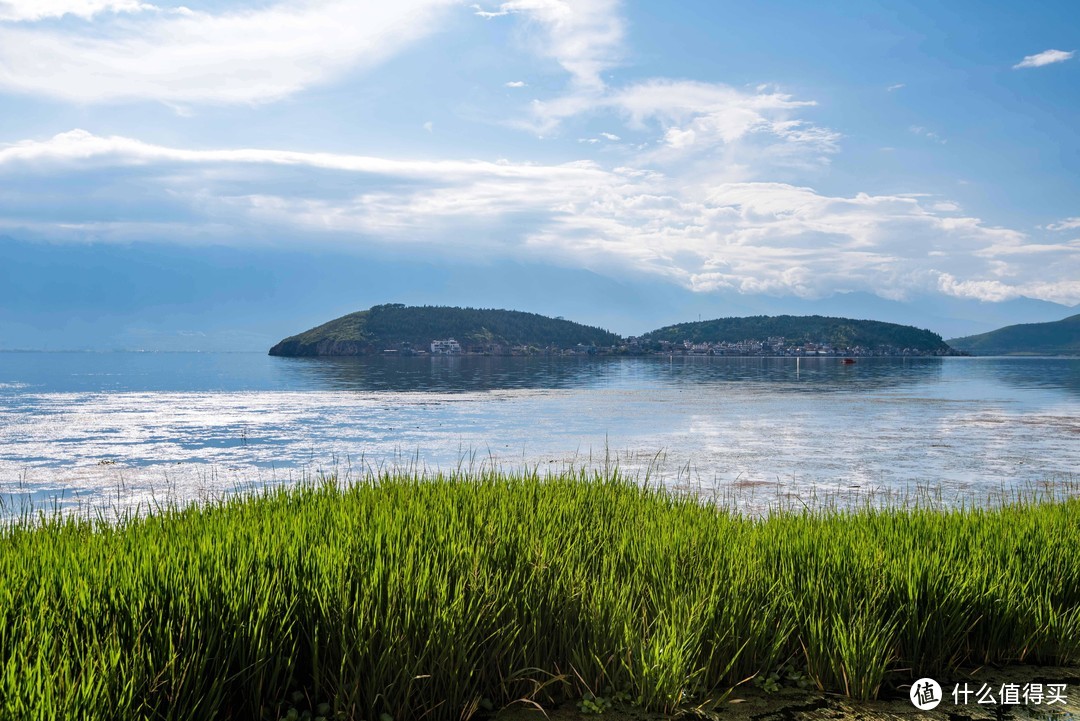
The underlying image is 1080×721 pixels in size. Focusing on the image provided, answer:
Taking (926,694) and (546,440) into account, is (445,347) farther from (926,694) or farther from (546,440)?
(926,694)

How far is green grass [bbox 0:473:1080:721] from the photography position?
14.3 feet

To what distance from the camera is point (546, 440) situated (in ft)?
85.3

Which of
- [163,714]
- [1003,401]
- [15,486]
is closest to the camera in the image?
[163,714]

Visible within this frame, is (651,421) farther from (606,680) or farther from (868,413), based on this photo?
(606,680)

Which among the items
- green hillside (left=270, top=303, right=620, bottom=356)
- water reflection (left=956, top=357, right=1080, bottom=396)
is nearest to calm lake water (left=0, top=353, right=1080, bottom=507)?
water reflection (left=956, top=357, right=1080, bottom=396)

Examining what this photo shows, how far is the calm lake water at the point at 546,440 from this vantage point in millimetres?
17578

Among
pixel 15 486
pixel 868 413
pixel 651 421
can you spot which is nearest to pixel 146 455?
pixel 15 486

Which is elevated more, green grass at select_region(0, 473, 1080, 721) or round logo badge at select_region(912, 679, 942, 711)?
green grass at select_region(0, 473, 1080, 721)

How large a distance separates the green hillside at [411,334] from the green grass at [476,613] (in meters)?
161

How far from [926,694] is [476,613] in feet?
10.4

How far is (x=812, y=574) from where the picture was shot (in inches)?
241

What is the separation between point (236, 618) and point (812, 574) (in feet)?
13.4

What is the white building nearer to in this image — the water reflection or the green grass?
the water reflection

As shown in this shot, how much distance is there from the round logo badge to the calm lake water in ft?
21.2
